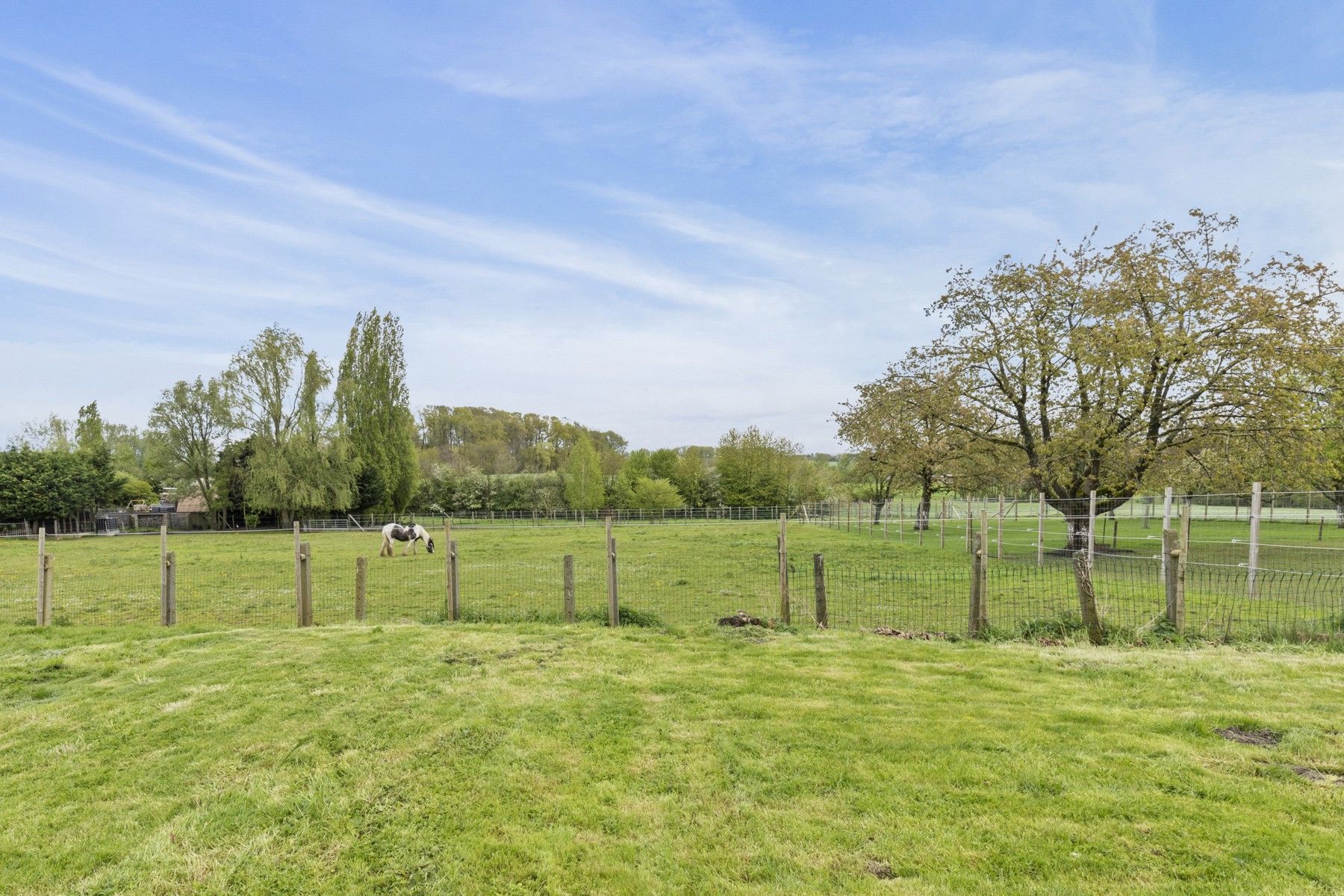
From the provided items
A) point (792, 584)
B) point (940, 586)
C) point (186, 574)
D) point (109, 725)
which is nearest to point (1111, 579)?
point (940, 586)

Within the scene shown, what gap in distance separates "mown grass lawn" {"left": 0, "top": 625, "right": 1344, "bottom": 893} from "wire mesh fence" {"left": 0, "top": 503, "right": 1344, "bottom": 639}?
2.71 m

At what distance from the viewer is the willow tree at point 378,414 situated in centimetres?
4950

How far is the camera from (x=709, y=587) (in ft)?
43.1

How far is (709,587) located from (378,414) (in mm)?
44129

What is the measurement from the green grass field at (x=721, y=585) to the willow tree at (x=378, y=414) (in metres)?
23.8

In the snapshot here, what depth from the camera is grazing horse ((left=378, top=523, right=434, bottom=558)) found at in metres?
23.4

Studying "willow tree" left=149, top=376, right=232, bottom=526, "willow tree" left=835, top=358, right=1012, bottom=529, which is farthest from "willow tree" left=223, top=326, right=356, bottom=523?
"willow tree" left=835, top=358, right=1012, bottom=529

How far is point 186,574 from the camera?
17.1 metres

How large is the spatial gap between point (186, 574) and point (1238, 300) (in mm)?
28368

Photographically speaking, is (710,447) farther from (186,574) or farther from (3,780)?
(3,780)

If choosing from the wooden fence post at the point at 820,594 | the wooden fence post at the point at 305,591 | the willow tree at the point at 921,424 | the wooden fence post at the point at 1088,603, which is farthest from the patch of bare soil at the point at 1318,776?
the willow tree at the point at 921,424

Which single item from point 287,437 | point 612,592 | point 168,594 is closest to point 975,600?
point 612,592

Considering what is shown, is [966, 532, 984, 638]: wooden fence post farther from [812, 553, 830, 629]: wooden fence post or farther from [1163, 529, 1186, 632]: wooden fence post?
[1163, 529, 1186, 632]: wooden fence post

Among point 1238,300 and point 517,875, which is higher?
point 1238,300
